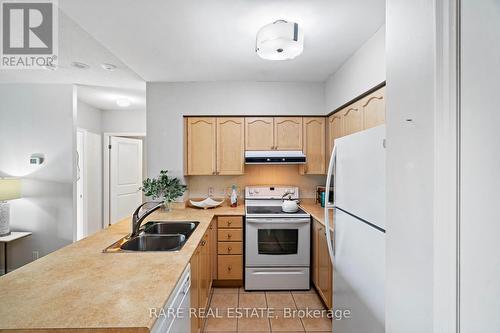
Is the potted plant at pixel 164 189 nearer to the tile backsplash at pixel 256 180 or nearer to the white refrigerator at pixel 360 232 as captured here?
the tile backsplash at pixel 256 180

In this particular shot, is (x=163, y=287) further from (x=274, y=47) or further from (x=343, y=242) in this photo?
(x=274, y=47)

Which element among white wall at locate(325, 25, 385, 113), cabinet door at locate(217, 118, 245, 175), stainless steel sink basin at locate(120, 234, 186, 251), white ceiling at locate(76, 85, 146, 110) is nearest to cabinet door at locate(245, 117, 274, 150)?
cabinet door at locate(217, 118, 245, 175)

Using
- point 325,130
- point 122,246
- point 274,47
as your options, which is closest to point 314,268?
point 325,130

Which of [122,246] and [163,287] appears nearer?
[163,287]

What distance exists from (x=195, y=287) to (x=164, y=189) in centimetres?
151

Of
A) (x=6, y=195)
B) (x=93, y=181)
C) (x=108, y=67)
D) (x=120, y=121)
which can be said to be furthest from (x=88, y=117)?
(x=108, y=67)

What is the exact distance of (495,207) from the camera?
1.79 ft

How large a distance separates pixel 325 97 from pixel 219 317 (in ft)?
9.11

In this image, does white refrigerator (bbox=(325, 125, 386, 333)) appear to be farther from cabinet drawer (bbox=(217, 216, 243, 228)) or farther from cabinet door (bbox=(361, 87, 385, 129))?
cabinet drawer (bbox=(217, 216, 243, 228))

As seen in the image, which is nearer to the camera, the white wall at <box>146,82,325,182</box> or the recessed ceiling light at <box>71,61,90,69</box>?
the recessed ceiling light at <box>71,61,90,69</box>

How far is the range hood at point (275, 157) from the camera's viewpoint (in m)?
3.13

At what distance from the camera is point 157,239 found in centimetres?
205

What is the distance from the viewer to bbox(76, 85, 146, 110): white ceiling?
3.53m

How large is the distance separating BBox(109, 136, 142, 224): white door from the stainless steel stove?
3.03 m
